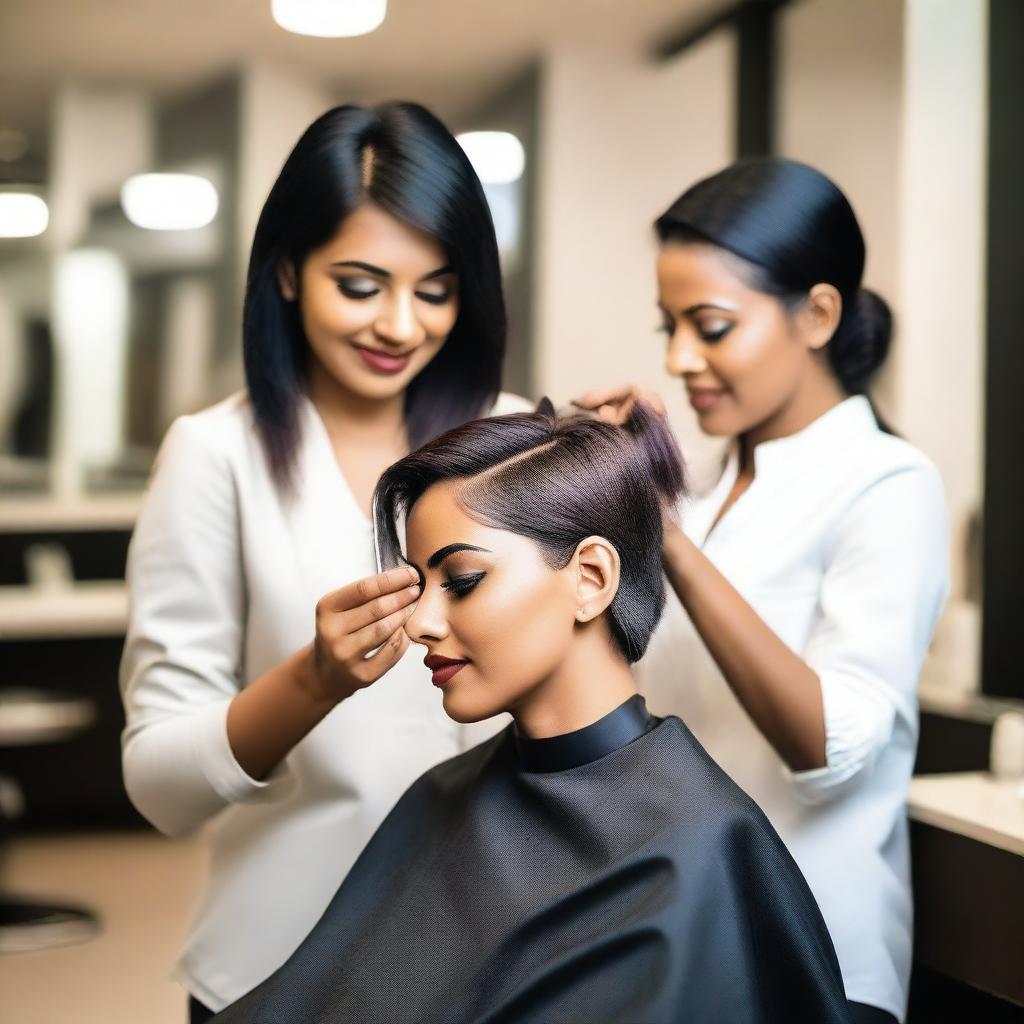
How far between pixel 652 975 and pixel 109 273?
5894mm

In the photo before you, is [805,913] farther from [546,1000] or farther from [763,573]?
[763,573]

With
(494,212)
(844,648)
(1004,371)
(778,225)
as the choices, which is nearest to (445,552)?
(844,648)

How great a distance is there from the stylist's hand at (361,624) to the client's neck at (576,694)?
0.60ft

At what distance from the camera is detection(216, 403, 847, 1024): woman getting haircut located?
1.27m

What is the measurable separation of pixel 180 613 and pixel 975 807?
3.69 ft

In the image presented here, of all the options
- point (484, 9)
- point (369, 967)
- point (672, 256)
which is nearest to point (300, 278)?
point (672, 256)

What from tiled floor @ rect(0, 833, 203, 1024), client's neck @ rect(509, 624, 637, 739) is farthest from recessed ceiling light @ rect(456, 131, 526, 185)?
client's neck @ rect(509, 624, 637, 739)

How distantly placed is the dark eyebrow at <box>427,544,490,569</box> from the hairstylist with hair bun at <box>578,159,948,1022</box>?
0.77 ft

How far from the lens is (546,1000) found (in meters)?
1.27

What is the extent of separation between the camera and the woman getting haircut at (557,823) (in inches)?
50.0

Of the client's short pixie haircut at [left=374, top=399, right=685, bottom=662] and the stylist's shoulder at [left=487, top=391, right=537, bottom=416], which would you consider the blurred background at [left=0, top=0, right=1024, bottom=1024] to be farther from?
the client's short pixie haircut at [left=374, top=399, right=685, bottom=662]

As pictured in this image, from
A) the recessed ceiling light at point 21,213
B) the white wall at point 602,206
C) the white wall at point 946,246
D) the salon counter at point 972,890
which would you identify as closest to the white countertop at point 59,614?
the recessed ceiling light at point 21,213

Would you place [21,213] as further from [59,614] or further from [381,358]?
[381,358]

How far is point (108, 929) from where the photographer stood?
4.62 m
